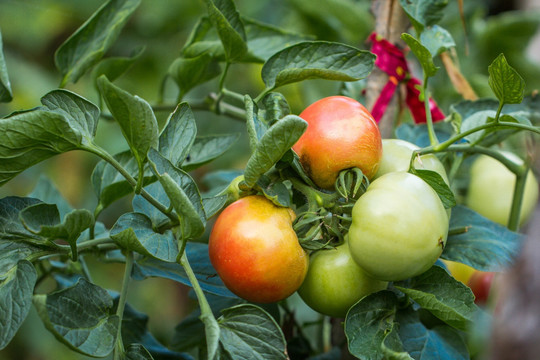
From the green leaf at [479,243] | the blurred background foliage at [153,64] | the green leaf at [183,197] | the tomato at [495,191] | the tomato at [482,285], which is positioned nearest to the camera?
the green leaf at [183,197]

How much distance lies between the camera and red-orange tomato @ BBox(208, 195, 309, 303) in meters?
0.36

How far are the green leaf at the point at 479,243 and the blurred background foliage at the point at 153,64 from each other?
0.44 metres

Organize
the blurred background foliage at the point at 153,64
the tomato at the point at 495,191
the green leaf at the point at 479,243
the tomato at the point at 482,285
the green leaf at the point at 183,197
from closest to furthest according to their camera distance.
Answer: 1. the green leaf at the point at 183,197
2. the green leaf at the point at 479,243
3. the tomato at the point at 482,285
4. the tomato at the point at 495,191
5. the blurred background foliage at the point at 153,64

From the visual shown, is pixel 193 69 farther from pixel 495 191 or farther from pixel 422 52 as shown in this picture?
pixel 495 191

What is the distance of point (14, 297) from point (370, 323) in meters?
0.25

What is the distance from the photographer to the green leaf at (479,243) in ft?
1.43

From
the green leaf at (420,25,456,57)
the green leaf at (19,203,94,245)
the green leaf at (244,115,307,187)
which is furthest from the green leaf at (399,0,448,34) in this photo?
the green leaf at (19,203,94,245)

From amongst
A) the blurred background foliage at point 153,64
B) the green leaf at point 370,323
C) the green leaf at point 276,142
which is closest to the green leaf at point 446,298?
the green leaf at point 370,323

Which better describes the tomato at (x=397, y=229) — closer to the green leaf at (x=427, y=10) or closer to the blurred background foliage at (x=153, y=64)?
the green leaf at (x=427, y=10)

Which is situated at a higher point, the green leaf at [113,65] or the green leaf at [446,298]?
the green leaf at [113,65]

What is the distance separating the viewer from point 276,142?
1.14 feet

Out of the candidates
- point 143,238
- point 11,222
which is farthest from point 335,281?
point 11,222

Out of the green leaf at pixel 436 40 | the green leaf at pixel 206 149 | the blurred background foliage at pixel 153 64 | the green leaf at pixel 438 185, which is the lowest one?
the blurred background foliage at pixel 153 64

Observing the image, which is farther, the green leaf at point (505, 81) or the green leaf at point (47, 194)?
the green leaf at point (47, 194)
